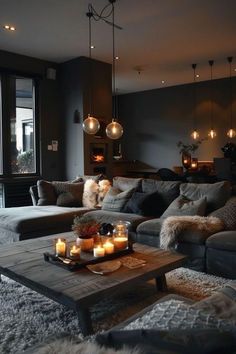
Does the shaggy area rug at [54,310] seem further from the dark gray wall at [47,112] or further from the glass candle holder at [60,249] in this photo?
the dark gray wall at [47,112]

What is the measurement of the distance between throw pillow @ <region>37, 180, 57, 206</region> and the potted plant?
8.21ft

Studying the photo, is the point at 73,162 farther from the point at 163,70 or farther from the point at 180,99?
the point at 180,99

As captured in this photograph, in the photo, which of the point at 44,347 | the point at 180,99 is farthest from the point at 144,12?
the point at 180,99

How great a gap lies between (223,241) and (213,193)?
1007 mm

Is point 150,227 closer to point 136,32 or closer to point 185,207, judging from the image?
point 185,207

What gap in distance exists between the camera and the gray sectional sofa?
349 cm

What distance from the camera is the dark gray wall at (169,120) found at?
29.5 ft

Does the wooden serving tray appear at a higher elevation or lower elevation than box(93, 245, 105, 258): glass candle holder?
lower

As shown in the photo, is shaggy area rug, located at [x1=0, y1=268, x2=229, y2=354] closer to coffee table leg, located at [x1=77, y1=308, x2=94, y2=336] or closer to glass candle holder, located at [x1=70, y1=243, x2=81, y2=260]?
coffee table leg, located at [x1=77, y1=308, x2=94, y2=336]

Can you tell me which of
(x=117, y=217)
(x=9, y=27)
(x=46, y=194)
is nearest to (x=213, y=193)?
(x=117, y=217)

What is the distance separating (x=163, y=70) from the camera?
7977 mm

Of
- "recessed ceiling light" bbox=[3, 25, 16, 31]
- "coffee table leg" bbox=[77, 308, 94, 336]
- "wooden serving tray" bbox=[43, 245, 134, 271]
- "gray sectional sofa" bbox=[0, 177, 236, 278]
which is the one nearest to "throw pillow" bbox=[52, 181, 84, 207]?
"gray sectional sofa" bbox=[0, 177, 236, 278]

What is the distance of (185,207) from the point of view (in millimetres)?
4145

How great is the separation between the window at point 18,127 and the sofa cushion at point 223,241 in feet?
14.5
